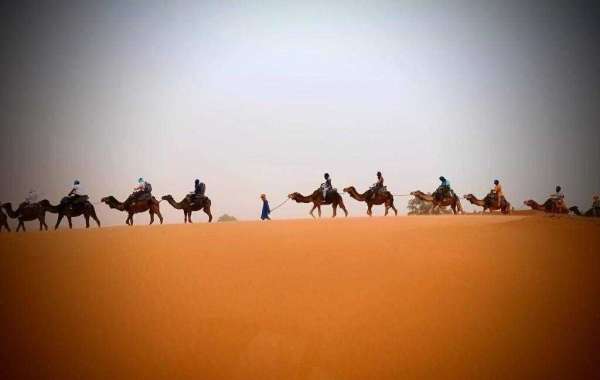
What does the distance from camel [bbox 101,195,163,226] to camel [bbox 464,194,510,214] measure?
19601mm

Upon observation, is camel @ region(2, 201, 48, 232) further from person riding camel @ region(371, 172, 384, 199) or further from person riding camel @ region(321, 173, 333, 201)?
person riding camel @ region(371, 172, 384, 199)

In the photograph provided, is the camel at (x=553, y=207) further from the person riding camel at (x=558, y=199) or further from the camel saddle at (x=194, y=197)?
the camel saddle at (x=194, y=197)

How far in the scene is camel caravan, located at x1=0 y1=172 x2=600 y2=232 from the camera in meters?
20.0

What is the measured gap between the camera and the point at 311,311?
5988 mm

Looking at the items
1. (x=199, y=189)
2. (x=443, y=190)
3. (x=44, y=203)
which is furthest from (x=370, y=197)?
(x=44, y=203)

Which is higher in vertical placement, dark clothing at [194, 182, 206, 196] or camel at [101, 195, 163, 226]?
dark clothing at [194, 182, 206, 196]

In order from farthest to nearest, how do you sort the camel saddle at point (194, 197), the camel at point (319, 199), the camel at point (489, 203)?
the camel at point (489, 203) → the camel at point (319, 199) → the camel saddle at point (194, 197)

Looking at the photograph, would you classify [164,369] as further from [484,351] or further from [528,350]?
[528,350]

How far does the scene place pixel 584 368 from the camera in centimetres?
481

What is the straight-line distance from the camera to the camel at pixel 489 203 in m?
24.8

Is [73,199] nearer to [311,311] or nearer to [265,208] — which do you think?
[265,208]

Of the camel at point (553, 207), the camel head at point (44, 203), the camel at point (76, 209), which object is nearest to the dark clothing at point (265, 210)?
the camel at point (76, 209)

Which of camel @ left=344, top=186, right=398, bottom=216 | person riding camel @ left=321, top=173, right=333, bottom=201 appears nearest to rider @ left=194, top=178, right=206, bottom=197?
person riding camel @ left=321, top=173, right=333, bottom=201

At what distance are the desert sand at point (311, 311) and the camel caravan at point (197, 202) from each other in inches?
469
